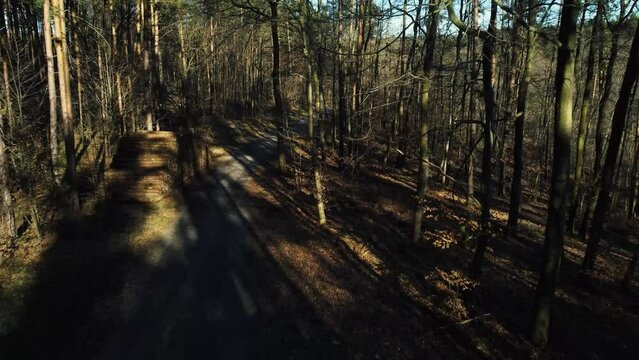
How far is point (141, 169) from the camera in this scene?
15188 millimetres

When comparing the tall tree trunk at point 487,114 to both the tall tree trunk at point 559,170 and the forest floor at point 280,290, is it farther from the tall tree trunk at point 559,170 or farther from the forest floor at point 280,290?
the tall tree trunk at point 559,170

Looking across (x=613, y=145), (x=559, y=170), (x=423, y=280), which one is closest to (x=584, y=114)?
(x=613, y=145)

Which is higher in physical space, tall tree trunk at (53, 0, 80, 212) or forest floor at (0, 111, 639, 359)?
tall tree trunk at (53, 0, 80, 212)

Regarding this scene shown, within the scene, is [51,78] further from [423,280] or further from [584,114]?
[584,114]

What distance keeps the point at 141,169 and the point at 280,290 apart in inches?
316

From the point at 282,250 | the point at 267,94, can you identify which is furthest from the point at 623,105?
the point at 267,94

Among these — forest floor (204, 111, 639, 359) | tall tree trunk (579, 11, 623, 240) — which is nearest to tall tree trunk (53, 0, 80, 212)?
forest floor (204, 111, 639, 359)

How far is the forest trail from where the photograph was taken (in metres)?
14.7

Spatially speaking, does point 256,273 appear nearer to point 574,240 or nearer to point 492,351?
point 492,351

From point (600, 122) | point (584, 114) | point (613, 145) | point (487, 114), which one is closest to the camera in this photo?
point (487, 114)

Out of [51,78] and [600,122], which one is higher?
[51,78]

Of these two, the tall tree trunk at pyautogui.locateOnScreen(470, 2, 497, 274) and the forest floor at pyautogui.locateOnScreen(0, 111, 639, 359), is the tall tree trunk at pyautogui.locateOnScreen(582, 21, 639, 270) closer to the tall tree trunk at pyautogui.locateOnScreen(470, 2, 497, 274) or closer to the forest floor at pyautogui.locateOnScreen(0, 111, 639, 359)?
the forest floor at pyautogui.locateOnScreen(0, 111, 639, 359)

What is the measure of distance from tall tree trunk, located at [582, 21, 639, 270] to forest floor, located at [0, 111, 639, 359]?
129 cm

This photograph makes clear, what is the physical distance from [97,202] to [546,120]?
24993 millimetres
